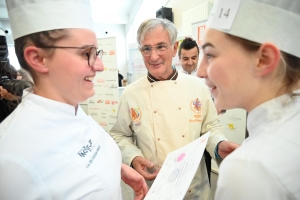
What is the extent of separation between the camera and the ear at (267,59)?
1.69 ft

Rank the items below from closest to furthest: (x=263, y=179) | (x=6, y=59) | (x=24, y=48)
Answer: (x=263, y=179) < (x=24, y=48) < (x=6, y=59)

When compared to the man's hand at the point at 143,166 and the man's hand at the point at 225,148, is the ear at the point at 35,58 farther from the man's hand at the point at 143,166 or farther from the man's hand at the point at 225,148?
the man's hand at the point at 225,148

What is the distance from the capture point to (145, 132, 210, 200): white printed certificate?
2.38 feet

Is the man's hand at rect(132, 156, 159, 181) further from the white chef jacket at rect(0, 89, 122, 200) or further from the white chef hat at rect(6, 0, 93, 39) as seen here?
the white chef hat at rect(6, 0, 93, 39)

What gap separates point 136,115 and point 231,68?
2.53ft

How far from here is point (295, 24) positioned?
→ 54cm

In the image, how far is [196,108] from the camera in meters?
1.26

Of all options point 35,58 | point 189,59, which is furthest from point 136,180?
point 189,59

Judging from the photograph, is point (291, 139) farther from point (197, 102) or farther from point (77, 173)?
point (197, 102)

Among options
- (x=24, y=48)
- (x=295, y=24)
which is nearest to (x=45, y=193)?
(x=24, y=48)

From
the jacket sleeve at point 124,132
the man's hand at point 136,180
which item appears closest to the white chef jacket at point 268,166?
the man's hand at point 136,180

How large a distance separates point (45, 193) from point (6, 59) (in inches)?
50.9

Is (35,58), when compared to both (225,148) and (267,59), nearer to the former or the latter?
(267,59)

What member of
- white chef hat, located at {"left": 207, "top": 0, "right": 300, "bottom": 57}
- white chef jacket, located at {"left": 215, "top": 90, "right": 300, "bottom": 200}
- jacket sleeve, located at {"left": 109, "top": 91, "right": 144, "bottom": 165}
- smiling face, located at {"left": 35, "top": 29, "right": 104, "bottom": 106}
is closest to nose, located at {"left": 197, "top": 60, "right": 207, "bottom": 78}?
white chef hat, located at {"left": 207, "top": 0, "right": 300, "bottom": 57}
